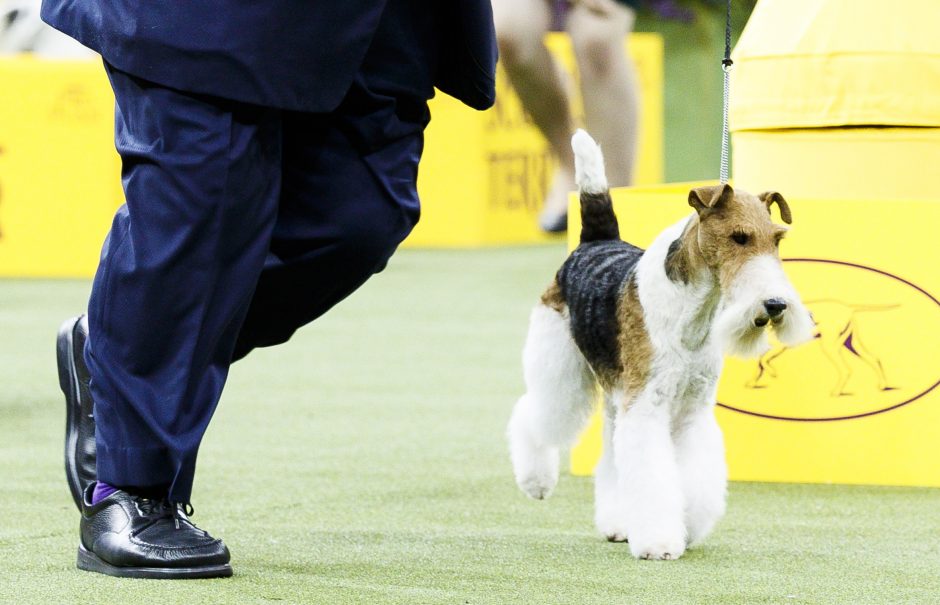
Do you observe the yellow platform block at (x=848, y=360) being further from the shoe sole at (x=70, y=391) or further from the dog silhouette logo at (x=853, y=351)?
the shoe sole at (x=70, y=391)

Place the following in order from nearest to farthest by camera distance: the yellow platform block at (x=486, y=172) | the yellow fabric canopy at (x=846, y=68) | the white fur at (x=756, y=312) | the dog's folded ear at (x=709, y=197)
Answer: the white fur at (x=756, y=312) < the dog's folded ear at (x=709, y=197) < the yellow fabric canopy at (x=846, y=68) < the yellow platform block at (x=486, y=172)

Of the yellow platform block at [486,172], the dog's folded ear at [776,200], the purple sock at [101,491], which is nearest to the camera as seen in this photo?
the purple sock at [101,491]

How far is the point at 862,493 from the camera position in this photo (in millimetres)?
3377

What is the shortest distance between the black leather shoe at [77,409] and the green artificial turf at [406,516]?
4.8 inches

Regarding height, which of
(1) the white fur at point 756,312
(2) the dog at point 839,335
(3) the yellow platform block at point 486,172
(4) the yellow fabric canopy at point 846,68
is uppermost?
(4) the yellow fabric canopy at point 846,68

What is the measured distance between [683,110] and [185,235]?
13.3m

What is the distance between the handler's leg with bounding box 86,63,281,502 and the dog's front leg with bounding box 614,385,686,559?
78 centimetres

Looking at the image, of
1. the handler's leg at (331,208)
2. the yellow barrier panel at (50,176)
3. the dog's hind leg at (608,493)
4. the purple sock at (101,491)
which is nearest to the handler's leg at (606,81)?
the yellow barrier panel at (50,176)

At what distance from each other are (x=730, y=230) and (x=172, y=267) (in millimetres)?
938

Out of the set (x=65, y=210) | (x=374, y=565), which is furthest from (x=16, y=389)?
(x=65, y=210)

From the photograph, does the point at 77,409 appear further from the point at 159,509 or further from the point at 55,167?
the point at 55,167

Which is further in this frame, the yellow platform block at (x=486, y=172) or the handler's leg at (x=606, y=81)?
the yellow platform block at (x=486, y=172)

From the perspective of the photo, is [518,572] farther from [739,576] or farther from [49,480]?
[49,480]

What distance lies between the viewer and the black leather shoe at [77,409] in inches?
105
